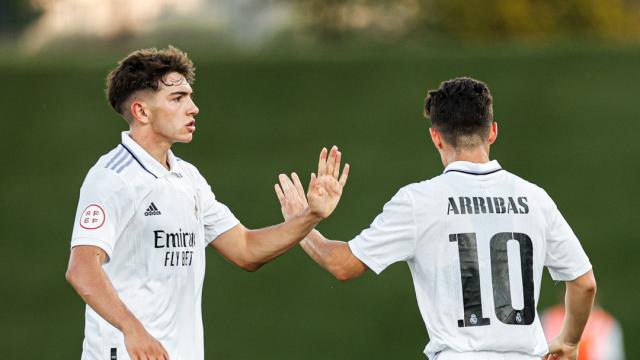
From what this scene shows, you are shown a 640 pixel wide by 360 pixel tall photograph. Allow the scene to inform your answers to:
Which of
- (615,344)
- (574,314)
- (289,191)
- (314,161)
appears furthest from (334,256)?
(615,344)

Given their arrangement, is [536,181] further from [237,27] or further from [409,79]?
[237,27]

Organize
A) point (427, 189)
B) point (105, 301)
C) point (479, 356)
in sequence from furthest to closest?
1. point (427, 189)
2. point (479, 356)
3. point (105, 301)

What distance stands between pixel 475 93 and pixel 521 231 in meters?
0.66

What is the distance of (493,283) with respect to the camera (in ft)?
18.8

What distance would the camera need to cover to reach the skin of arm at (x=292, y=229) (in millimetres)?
6273

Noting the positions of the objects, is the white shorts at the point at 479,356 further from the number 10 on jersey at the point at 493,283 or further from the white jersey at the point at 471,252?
the number 10 on jersey at the point at 493,283

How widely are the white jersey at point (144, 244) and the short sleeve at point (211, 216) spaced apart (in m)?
0.20

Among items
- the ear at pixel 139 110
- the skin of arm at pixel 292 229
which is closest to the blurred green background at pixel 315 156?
the skin of arm at pixel 292 229

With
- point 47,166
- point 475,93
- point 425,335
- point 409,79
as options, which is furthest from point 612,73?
point 475,93

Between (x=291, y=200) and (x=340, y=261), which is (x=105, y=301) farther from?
(x=291, y=200)

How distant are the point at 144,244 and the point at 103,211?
0.86 ft

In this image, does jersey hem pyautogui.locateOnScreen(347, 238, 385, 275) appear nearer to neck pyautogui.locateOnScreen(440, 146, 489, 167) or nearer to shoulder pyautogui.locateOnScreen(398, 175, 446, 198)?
shoulder pyautogui.locateOnScreen(398, 175, 446, 198)

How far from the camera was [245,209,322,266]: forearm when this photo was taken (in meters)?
6.36

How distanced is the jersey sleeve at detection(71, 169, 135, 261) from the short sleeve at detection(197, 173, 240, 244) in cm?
54
